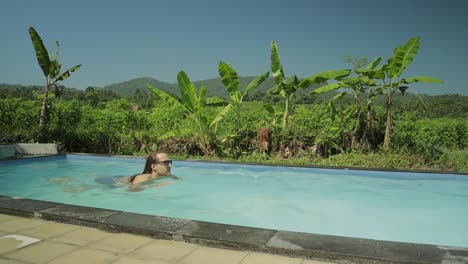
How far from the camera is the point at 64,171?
28.6 ft

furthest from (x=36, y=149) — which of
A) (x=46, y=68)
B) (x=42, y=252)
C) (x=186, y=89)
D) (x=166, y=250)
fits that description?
(x=166, y=250)

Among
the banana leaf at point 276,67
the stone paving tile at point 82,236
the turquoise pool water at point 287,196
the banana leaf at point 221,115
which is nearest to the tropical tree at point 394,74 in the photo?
the banana leaf at point 276,67

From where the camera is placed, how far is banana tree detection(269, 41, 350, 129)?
9.19 metres

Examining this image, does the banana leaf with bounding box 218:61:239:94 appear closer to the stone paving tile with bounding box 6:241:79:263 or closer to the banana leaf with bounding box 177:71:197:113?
→ the banana leaf with bounding box 177:71:197:113

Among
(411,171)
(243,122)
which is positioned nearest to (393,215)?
(411,171)

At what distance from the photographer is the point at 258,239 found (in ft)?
8.85

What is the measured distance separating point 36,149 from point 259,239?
892 cm

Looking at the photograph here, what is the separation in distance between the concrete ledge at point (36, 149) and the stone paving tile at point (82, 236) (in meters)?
7.65

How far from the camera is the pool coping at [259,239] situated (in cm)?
239

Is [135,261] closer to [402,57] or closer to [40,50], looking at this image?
[402,57]

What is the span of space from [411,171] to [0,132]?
35.7 feet

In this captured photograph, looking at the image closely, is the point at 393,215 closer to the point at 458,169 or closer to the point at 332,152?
the point at 458,169

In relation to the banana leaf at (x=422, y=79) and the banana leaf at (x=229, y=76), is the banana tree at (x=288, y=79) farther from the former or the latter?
the banana leaf at (x=422, y=79)

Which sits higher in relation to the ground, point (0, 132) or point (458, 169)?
point (0, 132)
